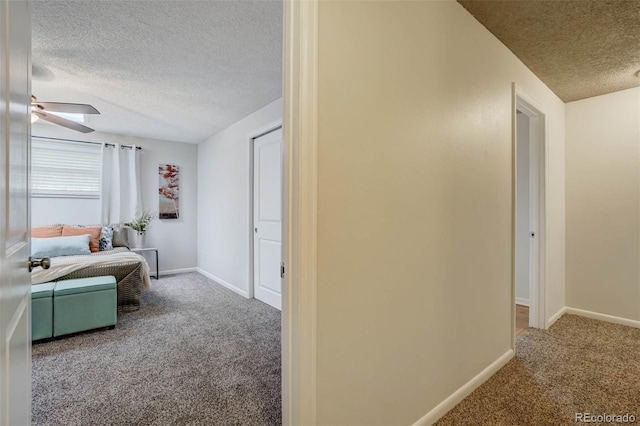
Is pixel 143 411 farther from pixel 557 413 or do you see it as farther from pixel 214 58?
pixel 214 58

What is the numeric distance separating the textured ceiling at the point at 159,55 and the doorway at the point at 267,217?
1.74ft

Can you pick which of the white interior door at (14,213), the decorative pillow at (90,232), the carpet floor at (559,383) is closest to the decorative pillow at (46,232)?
the decorative pillow at (90,232)

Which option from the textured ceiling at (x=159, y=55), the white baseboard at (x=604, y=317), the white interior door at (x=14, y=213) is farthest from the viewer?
the white baseboard at (x=604, y=317)

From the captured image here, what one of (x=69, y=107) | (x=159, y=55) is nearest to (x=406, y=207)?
(x=159, y=55)

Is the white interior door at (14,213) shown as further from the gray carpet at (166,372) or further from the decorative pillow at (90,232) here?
the decorative pillow at (90,232)

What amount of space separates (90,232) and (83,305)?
1.87 metres

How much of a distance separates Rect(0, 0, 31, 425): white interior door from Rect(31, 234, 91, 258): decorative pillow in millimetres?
3227

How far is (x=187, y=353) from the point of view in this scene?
7.82ft

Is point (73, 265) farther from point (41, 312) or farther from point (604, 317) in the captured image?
point (604, 317)

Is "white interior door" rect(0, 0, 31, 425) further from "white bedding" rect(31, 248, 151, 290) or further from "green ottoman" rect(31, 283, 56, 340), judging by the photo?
"white bedding" rect(31, 248, 151, 290)

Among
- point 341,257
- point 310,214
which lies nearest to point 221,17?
point 310,214

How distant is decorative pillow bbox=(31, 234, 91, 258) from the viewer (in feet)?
11.5

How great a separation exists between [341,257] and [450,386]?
3.91 feet

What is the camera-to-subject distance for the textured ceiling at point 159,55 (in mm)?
1896
